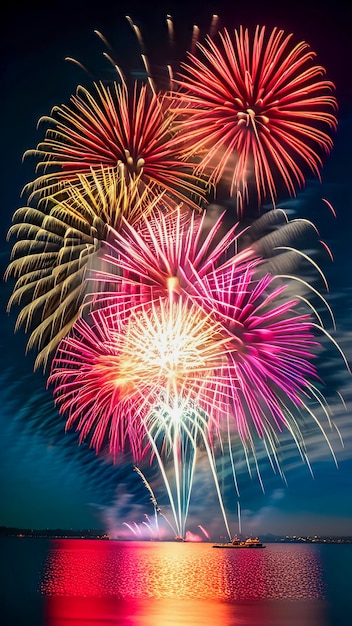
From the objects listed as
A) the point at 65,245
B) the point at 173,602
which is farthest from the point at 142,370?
the point at 173,602

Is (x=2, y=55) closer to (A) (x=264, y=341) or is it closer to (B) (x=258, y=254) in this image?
(B) (x=258, y=254)

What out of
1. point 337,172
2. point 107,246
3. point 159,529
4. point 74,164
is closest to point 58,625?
point 159,529

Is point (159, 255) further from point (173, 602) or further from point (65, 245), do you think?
point (173, 602)

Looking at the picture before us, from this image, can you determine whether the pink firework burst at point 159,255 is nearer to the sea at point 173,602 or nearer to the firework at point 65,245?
the firework at point 65,245

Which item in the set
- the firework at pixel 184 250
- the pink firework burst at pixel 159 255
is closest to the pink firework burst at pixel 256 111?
the firework at pixel 184 250

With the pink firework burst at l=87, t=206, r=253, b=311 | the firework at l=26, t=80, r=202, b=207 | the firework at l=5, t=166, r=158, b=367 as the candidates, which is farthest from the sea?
the firework at l=26, t=80, r=202, b=207

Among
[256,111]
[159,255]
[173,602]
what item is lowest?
[173,602]
